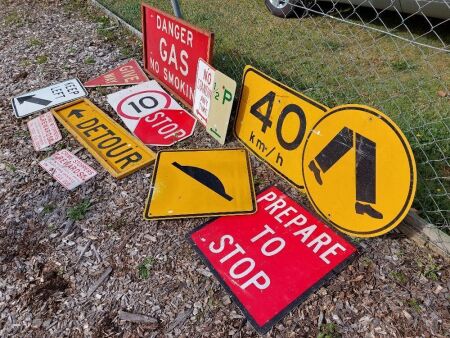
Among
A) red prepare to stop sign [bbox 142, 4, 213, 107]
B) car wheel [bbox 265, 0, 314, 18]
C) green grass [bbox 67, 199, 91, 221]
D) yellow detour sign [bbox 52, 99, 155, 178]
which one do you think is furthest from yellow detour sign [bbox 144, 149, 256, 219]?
car wheel [bbox 265, 0, 314, 18]

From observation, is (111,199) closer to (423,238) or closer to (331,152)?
(331,152)

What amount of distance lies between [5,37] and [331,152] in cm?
507

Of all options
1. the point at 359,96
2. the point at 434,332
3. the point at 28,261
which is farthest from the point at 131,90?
the point at 434,332

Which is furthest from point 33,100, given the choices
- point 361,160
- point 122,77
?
point 361,160

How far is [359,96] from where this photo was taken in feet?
11.1

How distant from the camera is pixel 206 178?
2588mm

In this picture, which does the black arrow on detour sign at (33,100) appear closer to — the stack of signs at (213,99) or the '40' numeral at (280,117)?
the stack of signs at (213,99)

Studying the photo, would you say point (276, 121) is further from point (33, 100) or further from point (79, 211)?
point (33, 100)

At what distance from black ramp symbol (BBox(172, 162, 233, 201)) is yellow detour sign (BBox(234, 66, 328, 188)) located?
0.42 metres

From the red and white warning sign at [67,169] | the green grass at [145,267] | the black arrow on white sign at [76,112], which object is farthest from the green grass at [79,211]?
the black arrow on white sign at [76,112]

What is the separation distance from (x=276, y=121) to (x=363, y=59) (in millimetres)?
1977

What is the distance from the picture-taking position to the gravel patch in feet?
6.14

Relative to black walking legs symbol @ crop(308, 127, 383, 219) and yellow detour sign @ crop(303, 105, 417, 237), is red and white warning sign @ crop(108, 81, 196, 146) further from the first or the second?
black walking legs symbol @ crop(308, 127, 383, 219)

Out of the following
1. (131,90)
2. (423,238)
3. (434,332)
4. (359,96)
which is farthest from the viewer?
(131,90)
